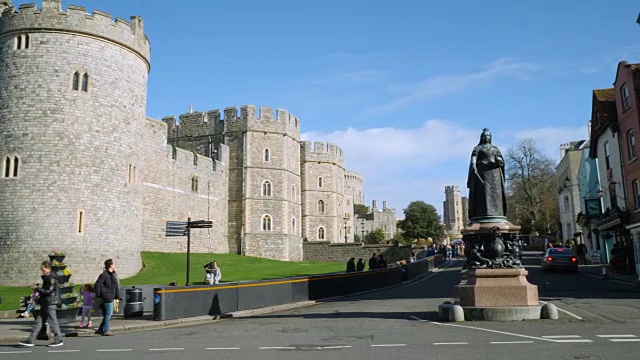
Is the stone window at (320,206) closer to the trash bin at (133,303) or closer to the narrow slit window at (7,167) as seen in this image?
the narrow slit window at (7,167)

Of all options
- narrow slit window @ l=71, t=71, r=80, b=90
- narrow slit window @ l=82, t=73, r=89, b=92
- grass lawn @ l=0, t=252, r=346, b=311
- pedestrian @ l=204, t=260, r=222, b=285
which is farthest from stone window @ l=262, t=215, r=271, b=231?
pedestrian @ l=204, t=260, r=222, b=285

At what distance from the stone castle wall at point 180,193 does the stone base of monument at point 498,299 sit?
27.0m

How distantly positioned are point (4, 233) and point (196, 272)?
10.5 meters

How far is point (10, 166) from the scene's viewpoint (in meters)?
23.9

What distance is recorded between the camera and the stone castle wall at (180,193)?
35.4 metres

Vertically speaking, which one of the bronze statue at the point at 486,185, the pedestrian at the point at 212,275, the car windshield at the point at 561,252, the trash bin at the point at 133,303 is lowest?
the trash bin at the point at 133,303

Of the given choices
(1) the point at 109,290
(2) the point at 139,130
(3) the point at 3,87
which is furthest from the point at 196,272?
(1) the point at 109,290

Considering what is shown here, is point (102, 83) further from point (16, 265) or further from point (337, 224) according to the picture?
point (337, 224)

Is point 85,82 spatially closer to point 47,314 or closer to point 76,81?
point 76,81

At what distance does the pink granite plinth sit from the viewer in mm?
11344

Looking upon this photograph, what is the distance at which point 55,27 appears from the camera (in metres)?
24.8

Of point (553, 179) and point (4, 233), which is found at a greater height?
point (553, 179)

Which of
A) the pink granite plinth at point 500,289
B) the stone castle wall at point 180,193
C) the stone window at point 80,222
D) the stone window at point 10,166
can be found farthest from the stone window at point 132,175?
the pink granite plinth at point 500,289

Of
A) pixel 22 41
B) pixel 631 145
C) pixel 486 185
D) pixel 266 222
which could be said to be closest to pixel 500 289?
pixel 486 185
